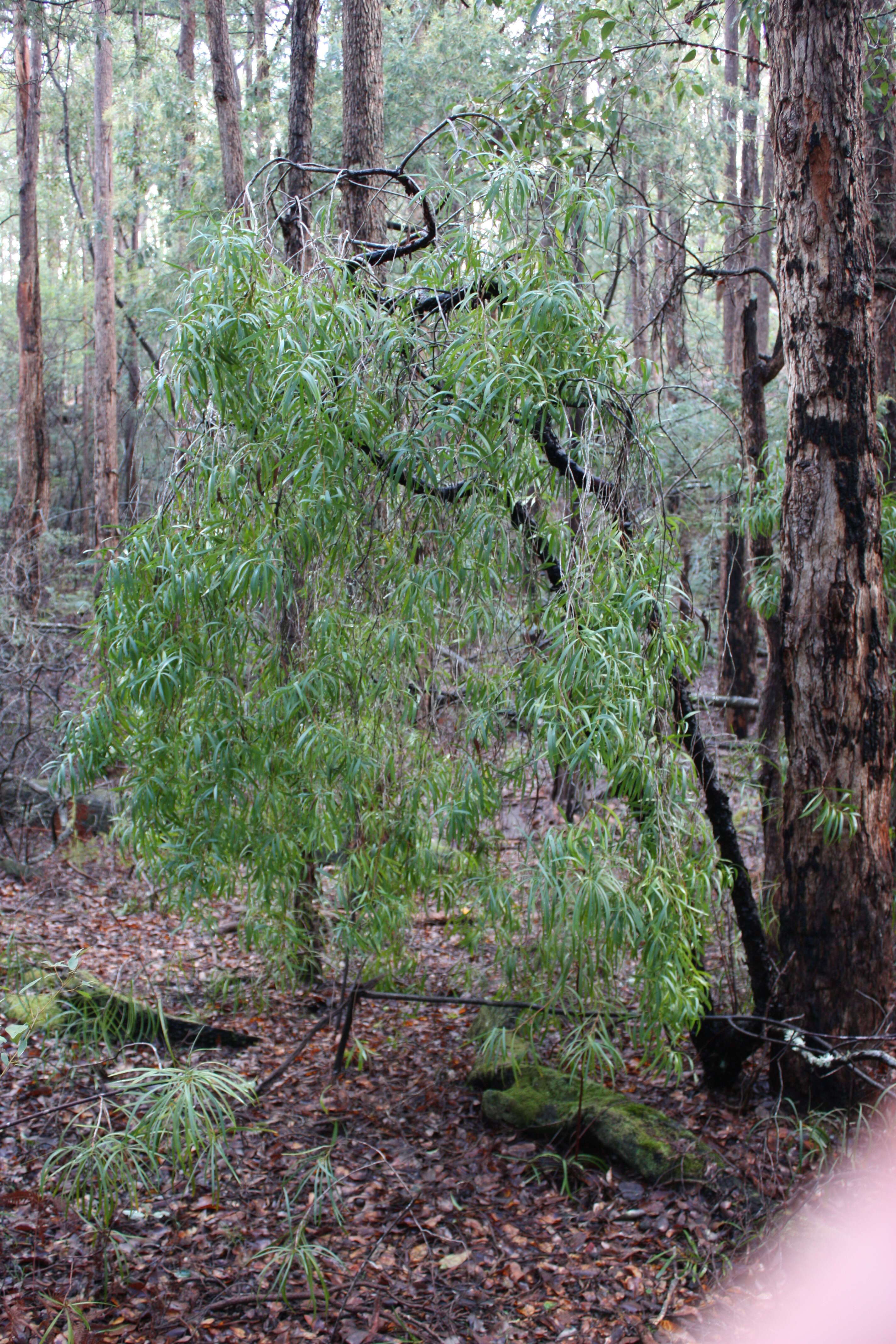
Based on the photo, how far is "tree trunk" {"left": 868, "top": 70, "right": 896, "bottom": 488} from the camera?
542 cm

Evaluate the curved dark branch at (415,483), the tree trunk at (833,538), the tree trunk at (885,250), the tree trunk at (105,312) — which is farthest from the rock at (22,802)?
the tree trunk at (885,250)

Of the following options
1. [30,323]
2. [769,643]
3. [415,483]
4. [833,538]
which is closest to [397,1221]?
[415,483]

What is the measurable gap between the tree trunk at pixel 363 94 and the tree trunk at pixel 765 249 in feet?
11.6

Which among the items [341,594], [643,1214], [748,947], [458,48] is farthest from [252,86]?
[643,1214]

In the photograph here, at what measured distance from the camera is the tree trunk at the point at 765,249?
10.2 metres

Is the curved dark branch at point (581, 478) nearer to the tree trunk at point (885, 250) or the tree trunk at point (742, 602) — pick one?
the tree trunk at point (885, 250)

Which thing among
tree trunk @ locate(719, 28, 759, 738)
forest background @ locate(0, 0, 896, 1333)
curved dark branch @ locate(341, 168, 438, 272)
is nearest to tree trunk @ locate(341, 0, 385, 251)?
forest background @ locate(0, 0, 896, 1333)

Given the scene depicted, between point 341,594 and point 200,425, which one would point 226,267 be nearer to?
point 200,425

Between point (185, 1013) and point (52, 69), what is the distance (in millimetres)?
11810

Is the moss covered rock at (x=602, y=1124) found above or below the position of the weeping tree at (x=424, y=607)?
below

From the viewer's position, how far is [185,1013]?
523cm

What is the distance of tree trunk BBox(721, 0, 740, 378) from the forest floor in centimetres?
828

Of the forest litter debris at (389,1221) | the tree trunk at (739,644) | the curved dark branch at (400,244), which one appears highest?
the curved dark branch at (400,244)

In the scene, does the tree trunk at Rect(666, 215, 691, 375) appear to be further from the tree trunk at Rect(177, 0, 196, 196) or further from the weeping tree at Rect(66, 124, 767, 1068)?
the tree trunk at Rect(177, 0, 196, 196)
